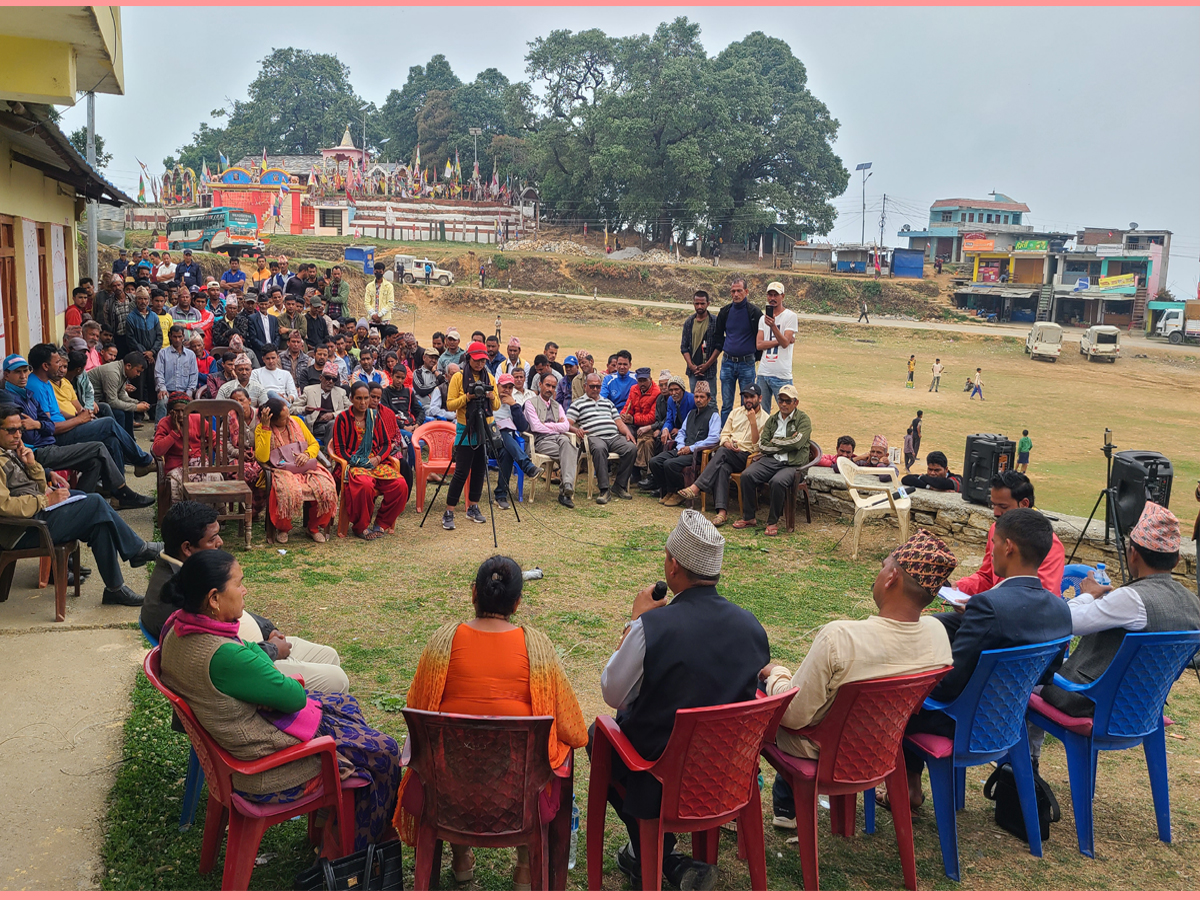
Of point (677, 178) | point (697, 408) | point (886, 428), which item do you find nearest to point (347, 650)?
point (697, 408)

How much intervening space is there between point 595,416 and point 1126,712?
22.1 feet

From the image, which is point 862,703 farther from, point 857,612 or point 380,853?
point 857,612

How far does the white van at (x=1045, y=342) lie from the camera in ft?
118

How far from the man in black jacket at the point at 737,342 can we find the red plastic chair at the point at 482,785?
24.4 ft

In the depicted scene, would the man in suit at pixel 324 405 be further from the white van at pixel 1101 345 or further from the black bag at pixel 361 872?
the white van at pixel 1101 345

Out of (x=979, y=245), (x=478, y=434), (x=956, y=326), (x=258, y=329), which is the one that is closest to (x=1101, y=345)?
(x=956, y=326)

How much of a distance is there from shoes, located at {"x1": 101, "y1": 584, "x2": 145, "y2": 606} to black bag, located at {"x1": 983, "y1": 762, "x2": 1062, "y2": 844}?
4.93 m

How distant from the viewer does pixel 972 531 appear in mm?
8320

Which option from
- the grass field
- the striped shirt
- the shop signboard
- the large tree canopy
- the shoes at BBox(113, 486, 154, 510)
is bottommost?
the grass field

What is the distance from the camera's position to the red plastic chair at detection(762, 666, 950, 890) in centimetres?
321

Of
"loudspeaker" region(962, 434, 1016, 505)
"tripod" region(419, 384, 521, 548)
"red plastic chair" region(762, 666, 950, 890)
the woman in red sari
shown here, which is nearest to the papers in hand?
"red plastic chair" region(762, 666, 950, 890)

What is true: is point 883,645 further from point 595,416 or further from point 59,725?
point 595,416

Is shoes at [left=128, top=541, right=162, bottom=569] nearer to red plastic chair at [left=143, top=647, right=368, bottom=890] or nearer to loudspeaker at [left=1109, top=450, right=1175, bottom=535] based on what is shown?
red plastic chair at [left=143, top=647, right=368, bottom=890]

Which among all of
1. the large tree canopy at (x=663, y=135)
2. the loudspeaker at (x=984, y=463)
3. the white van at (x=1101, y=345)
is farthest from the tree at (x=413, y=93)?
the loudspeaker at (x=984, y=463)
